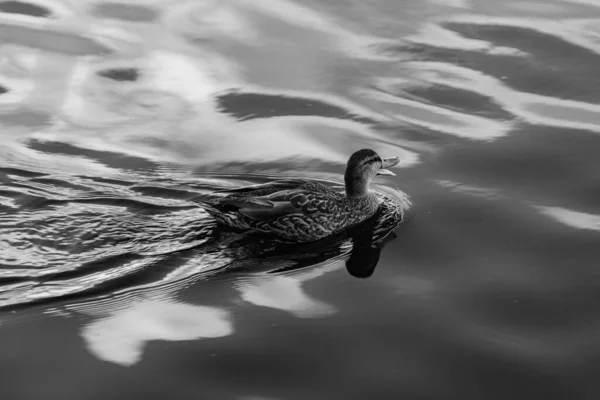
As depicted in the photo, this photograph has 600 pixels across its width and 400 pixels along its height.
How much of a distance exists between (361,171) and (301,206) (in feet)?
2.79

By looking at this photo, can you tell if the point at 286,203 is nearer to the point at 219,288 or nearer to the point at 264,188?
the point at 264,188

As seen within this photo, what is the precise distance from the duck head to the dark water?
51cm

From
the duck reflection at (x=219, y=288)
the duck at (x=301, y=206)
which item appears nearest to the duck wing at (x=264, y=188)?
the duck at (x=301, y=206)

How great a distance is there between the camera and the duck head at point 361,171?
11375 mm

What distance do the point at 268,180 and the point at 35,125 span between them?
3202mm

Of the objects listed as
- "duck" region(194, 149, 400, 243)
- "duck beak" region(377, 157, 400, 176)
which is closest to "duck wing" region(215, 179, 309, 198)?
"duck" region(194, 149, 400, 243)

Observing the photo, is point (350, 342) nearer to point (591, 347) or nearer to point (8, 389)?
point (591, 347)

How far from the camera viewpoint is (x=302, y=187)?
441 inches

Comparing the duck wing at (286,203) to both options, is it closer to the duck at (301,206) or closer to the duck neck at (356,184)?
the duck at (301,206)

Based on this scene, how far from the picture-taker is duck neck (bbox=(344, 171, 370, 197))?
449 inches

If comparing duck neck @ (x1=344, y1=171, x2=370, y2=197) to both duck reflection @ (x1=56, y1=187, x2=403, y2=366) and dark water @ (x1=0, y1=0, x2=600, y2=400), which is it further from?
dark water @ (x1=0, y1=0, x2=600, y2=400)

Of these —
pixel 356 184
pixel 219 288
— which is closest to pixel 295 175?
pixel 356 184

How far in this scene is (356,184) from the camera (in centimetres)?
1141

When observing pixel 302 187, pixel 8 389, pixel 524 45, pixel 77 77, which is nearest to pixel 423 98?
pixel 524 45
